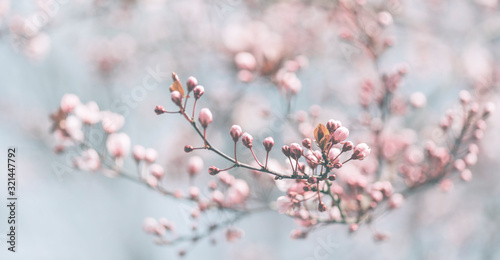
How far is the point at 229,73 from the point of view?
4129 mm

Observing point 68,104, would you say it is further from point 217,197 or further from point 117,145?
point 217,197

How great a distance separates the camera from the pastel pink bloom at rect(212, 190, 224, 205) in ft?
6.02

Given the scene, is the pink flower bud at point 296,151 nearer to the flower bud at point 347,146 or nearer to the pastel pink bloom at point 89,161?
the flower bud at point 347,146

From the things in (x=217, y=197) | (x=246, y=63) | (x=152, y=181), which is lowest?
(x=217, y=197)

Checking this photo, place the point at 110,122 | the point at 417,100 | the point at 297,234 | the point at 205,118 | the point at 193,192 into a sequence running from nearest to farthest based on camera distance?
the point at 205,118 → the point at 297,234 → the point at 193,192 → the point at 110,122 → the point at 417,100

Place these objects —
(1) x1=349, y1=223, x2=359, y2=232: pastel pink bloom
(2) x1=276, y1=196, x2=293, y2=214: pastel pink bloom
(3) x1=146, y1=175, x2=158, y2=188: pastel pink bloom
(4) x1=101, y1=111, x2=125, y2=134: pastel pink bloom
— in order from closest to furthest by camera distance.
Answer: (2) x1=276, y1=196, x2=293, y2=214: pastel pink bloom < (1) x1=349, y1=223, x2=359, y2=232: pastel pink bloom < (3) x1=146, y1=175, x2=158, y2=188: pastel pink bloom < (4) x1=101, y1=111, x2=125, y2=134: pastel pink bloom

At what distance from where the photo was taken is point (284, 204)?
142 centimetres

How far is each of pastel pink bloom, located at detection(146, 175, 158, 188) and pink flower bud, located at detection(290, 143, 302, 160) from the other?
89 cm

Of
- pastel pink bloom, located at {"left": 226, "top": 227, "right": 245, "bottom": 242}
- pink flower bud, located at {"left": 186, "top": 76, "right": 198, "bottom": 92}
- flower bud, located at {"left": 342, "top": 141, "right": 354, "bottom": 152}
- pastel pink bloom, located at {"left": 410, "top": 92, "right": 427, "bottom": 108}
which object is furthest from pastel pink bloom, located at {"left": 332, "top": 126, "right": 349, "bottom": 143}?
pastel pink bloom, located at {"left": 410, "top": 92, "right": 427, "bottom": 108}

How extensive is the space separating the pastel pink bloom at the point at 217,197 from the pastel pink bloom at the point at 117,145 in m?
0.53

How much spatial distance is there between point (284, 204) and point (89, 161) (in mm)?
1136

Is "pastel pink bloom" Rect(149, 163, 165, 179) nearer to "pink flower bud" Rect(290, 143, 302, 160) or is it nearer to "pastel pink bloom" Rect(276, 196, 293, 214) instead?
"pastel pink bloom" Rect(276, 196, 293, 214)

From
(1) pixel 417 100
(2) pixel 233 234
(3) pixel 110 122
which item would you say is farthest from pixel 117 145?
(1) pixel 417 100

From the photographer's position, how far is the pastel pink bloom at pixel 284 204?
55.6 inches
